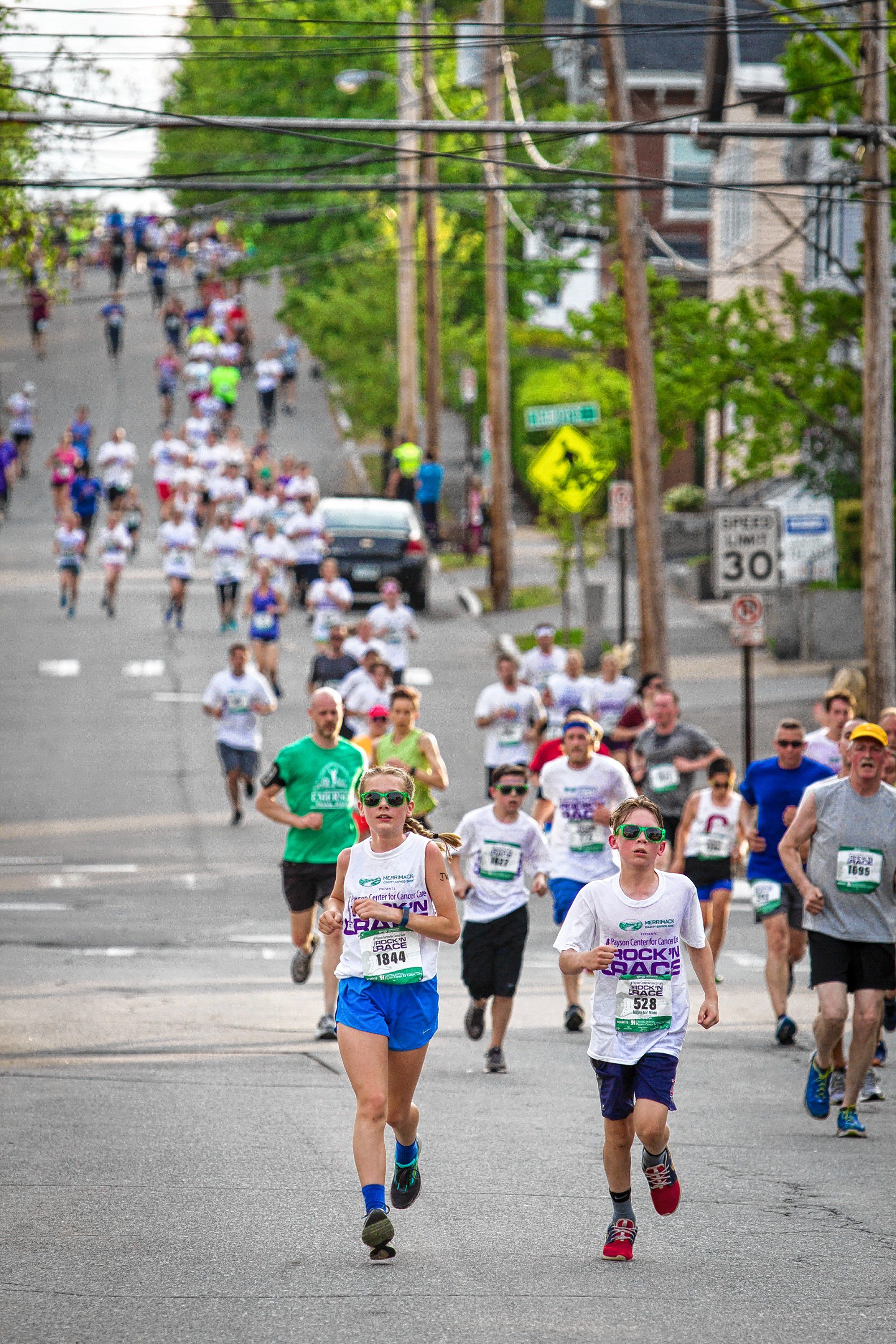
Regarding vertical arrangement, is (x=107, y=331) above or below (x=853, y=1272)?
above

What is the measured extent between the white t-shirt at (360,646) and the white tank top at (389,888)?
1444 centimetres

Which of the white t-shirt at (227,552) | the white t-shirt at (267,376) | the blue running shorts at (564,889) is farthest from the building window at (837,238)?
the blue running shorts at (564,889)

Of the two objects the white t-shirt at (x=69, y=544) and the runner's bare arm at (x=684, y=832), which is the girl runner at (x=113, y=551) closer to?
the white t-shirt at (x=69, y=544)

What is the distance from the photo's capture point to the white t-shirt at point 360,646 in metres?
22.3

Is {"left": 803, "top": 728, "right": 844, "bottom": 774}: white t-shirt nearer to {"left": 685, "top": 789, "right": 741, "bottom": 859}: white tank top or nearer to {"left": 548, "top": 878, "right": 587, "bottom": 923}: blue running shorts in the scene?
{"left": 685, "top": 789, "right": 741, "bottom": 859}: white tank top

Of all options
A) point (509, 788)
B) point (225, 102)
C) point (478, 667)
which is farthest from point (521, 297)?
point (509, 788)

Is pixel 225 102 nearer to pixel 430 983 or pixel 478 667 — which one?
pixel 478 667

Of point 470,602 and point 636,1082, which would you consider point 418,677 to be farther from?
point 636,1082

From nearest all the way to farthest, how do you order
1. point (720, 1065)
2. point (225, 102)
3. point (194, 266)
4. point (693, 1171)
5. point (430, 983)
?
point (430, 983) < point (693, 1171) < point (720, 1065) < point (225, 102) < point (194, 266)

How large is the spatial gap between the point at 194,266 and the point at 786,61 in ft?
163

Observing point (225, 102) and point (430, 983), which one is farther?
point (225, 102)

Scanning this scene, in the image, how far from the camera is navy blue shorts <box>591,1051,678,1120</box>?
699 centimetres

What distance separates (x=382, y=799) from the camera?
725 cm

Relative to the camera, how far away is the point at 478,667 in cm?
2809
